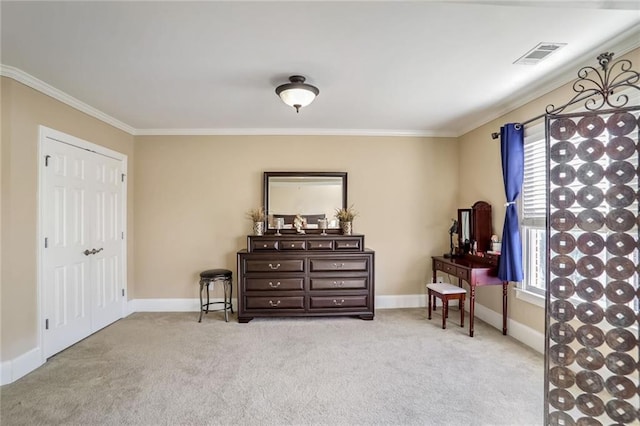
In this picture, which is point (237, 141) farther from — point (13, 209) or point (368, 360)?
point (368, 360)

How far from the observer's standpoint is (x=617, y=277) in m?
1.76

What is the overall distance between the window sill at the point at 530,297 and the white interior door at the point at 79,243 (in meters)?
4.83

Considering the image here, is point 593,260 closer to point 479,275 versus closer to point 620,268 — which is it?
point 620,268

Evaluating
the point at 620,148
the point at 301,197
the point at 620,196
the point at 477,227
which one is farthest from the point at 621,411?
the point at 301,197

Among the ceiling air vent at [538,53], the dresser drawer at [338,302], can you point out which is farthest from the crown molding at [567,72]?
the dresser drawer at [338,302]

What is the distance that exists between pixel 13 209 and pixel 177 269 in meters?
2.17

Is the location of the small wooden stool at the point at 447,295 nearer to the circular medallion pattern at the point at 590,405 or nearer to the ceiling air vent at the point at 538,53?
the circular medallion pattern at the point at 590,405

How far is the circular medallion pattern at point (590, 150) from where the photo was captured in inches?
72.2

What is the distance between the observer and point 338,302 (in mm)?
4215

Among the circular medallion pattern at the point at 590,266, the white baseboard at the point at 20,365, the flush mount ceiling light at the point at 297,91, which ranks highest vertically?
the flush mount ceiling light at the point at 297,91

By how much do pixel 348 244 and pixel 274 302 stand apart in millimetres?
A: 1228

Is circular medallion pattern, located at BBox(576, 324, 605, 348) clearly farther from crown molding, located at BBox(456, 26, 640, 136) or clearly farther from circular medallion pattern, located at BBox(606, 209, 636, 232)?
crown molding, located at BBox(456, 26, 640, 136)

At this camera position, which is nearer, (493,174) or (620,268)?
(620,268)

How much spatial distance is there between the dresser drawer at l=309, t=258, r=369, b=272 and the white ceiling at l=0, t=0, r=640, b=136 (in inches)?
74.7
